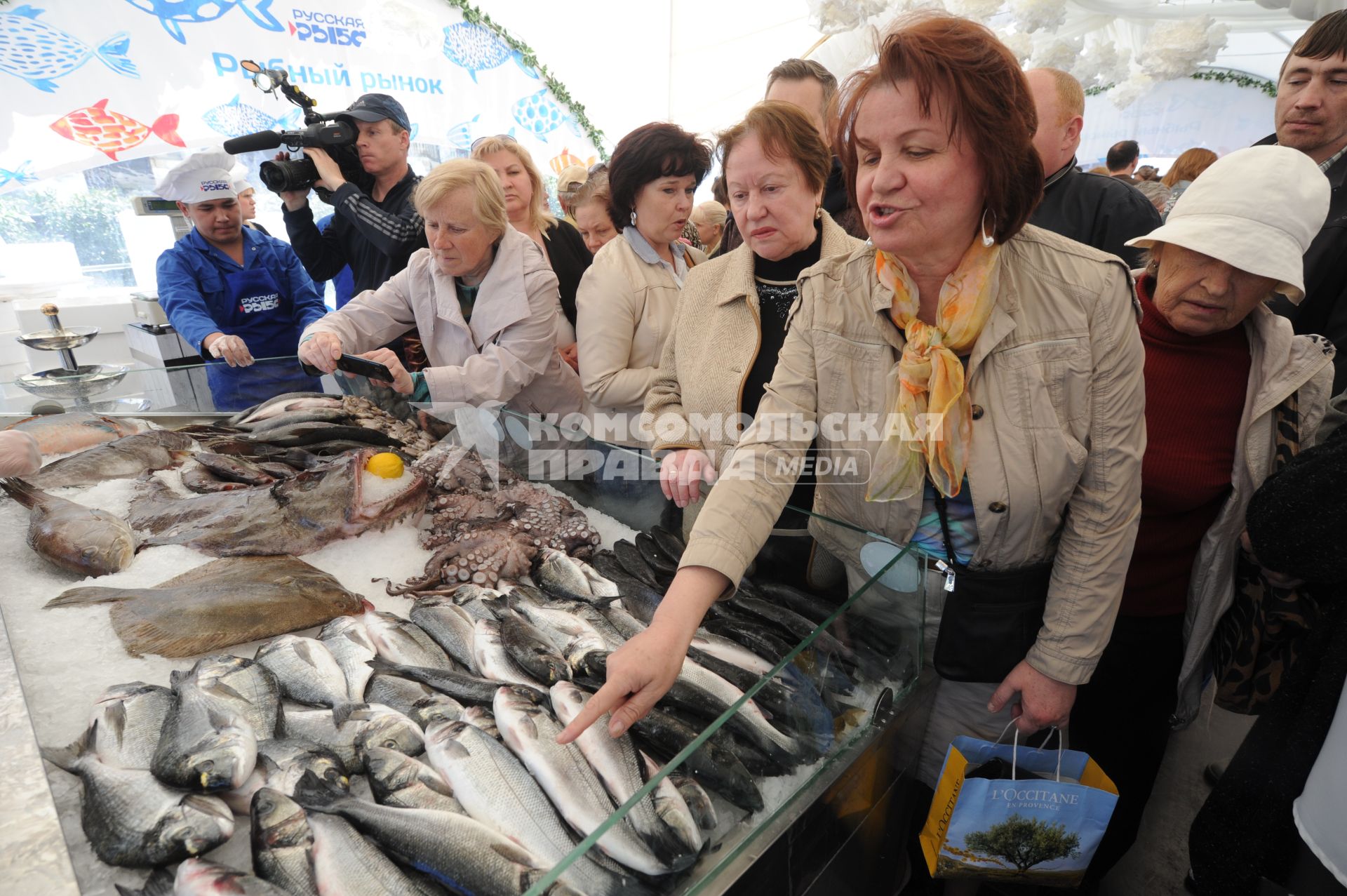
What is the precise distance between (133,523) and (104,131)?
525 centimetres

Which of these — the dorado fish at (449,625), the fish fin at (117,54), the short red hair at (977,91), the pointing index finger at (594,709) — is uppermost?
the fish fin at (117,54)

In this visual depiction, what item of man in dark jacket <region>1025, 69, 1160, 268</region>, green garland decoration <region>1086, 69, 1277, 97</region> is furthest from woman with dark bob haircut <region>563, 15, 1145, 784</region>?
green garland decoration <region>1086, 69, 1277, 97</region>

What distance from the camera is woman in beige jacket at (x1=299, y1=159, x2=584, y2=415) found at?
7.55 ft

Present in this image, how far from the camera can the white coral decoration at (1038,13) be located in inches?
246

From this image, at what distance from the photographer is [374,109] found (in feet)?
9.34

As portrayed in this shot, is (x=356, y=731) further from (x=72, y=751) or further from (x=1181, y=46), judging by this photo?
(x=1181, y=46)

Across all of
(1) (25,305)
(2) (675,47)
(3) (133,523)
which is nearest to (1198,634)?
(3) (133,523)

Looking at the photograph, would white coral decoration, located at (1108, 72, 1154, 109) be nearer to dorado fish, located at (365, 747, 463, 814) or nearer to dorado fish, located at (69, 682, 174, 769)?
dorado fish, located at (365, 747, 463, 814)

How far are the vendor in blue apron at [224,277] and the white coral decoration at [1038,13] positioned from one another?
6651 millimetres

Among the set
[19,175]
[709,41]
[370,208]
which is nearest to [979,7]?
[709,41]

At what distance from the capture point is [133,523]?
5.62ft

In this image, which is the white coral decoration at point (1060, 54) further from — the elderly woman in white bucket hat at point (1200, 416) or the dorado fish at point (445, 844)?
the dorado fish at point (445, 844)

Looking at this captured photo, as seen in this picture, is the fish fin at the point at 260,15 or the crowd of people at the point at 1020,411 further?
the fish fin at the point at 260,15

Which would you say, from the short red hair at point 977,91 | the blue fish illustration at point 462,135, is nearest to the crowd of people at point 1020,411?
the short red hair at point 977,91
